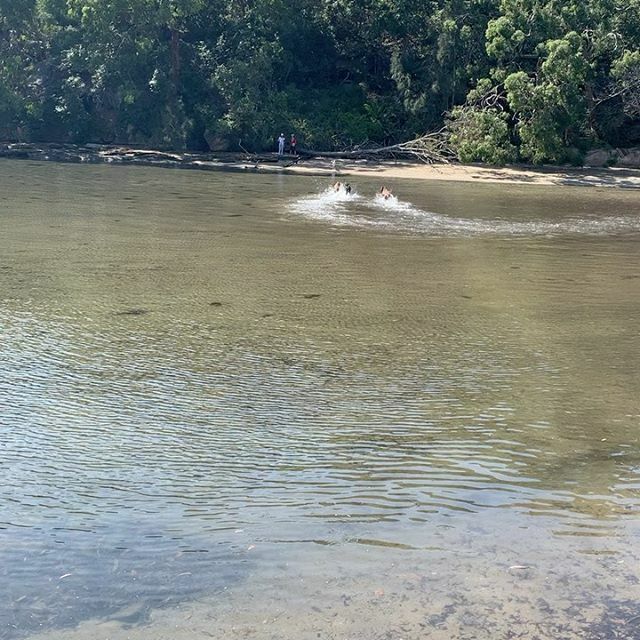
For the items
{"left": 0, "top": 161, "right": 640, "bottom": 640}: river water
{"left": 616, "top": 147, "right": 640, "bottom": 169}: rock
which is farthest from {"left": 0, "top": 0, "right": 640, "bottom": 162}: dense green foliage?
{"left": 0, "top": 161, "right": 640, "bottom": 640}: river water

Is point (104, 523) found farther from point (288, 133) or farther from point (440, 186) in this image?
point (288, 133)

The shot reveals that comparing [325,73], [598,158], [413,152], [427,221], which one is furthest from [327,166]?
[427,221]

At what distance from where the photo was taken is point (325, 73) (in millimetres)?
49844

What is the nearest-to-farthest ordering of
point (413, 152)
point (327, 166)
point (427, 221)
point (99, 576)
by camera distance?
1. point (99, 576)
2. point (427, 221)
3. point (327, 166)
4. point (413, 152)

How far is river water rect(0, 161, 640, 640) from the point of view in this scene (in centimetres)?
552

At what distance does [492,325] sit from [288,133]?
107 ft

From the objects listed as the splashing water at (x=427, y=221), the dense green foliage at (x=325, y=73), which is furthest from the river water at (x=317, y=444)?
the dense green foliage at (x=325, y=73)

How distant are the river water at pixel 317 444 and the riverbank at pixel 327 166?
18.9 m

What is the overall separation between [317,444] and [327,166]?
33727 mm

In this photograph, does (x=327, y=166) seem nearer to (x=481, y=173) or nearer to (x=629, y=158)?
(x=481, y=173)

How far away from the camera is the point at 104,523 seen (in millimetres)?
6555

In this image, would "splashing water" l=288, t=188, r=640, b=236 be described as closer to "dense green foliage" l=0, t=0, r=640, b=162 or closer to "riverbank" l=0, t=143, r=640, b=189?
"riverbank" l=0, t=143, r=640, b=189

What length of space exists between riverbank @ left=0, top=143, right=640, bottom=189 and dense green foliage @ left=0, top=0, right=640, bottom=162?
3.71 ft

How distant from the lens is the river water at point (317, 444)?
5.52 metres
